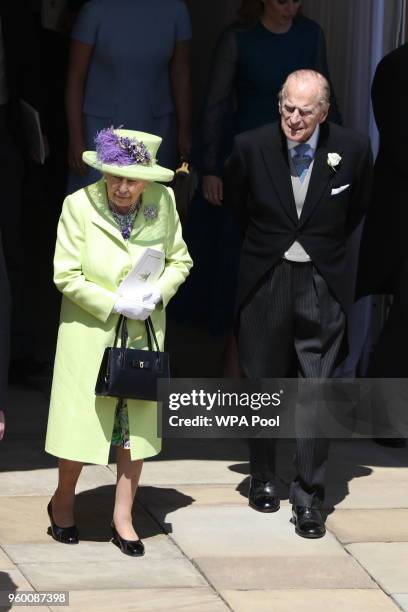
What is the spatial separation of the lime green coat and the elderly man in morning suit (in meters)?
0.64

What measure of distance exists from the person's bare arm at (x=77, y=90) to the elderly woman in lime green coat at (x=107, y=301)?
157 cm

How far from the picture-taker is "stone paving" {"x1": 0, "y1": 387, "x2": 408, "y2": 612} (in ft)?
17.5

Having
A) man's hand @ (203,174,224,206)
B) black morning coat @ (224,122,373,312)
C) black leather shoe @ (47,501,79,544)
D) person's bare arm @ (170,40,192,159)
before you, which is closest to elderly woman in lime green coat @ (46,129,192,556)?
black leather shoe @ (47,501,79,544)

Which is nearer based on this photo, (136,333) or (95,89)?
(136,333)

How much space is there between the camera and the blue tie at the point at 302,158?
612cm

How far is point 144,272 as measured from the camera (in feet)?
18.4

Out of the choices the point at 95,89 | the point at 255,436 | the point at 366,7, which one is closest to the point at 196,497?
the point at 255,436

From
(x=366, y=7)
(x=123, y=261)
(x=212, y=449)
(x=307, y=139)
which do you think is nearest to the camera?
(x=123, y=261)

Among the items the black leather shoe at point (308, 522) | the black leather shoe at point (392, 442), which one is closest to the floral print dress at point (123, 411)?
the black leather shoe at point (308, 522)

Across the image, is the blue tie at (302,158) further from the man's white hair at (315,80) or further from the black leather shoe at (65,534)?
the black leather shoe at (65,534)

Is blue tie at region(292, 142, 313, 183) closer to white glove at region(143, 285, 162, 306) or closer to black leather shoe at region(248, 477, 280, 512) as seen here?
white glove at region(143, 285, 162, 306)

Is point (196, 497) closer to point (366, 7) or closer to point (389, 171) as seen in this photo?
point (389, 171)

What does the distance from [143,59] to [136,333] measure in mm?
1960

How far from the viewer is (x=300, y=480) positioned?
20.0ft
